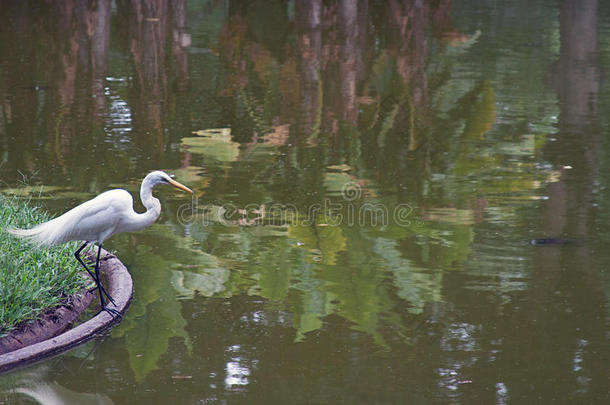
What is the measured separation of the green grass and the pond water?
351 mm

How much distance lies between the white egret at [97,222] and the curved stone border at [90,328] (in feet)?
0.41

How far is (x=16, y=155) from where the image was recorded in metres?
9.72

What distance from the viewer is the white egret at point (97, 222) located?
5.55 meters

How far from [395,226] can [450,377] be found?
2761mm

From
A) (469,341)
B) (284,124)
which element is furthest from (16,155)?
(469,341)

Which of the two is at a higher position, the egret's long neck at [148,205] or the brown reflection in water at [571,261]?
the egret's long neck at [148,205]

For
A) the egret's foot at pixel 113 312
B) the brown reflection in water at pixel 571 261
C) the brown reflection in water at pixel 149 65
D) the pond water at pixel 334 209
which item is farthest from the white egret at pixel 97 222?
the brown reflection in water at pixel 149 65

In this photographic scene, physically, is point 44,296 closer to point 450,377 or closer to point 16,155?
point 450,377

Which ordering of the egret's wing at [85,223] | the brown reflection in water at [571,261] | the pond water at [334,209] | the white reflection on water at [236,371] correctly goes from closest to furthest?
the white reflection on water at [236,371]
the pond water at [334,209]
the brown reflection in water at [571,261]
the egret's wing at [85,223]

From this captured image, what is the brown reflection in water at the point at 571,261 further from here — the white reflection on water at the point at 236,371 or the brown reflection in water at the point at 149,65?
the brown reflection in water at the point at 149,65

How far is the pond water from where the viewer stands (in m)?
5.16

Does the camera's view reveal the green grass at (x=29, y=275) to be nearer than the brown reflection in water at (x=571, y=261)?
Yes

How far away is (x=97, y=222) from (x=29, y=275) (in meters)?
0.49

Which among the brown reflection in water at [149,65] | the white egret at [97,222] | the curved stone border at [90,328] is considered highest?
the brown reflection in water at [149,65]
